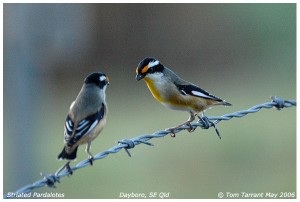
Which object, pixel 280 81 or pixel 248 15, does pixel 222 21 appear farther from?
pixel 280 81

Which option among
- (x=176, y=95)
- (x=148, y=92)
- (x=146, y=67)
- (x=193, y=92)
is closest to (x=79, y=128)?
(x=146, y=67)

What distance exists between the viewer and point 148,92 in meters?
9.36

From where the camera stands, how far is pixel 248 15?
1167cm

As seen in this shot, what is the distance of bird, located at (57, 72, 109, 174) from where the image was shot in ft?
13.8

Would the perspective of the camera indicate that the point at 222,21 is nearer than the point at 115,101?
No

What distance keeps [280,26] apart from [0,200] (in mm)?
6343

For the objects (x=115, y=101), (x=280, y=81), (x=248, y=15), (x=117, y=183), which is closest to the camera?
(x=117, y=183)

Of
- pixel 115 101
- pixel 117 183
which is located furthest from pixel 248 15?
pixel 117 183

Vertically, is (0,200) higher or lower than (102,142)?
lower

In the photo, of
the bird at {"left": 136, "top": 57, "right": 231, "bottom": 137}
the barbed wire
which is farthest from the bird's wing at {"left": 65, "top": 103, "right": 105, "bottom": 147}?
the bird at {"left": 136, "top": 57, "right": 231, "bottom": 137}

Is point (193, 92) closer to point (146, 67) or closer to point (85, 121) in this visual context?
point (146, 67)

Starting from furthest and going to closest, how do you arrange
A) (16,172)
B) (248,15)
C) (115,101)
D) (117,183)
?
(248,15), (115,101), (117,183), (16,172)

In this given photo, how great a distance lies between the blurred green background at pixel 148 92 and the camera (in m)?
7.03

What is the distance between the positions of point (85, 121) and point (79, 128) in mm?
81
